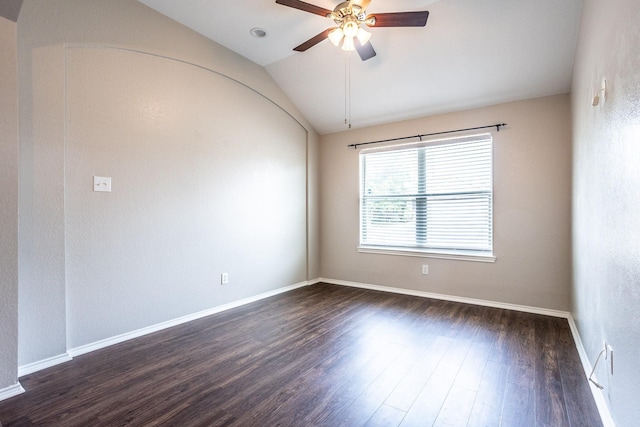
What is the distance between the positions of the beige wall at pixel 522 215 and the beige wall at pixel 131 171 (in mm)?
2206

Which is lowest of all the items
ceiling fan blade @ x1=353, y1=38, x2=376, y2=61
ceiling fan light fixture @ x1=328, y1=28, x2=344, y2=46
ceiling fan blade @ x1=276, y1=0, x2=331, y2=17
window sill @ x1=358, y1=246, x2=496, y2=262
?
window sill @ x1=358, y1=246, x2=496, y2=262

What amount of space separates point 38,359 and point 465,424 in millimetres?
2872

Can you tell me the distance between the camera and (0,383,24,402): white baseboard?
6.05 ft

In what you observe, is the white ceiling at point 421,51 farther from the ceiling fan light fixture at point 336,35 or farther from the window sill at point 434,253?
the window sill at point 434,253

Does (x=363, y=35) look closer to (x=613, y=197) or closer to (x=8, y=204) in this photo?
(x=613, y=197)

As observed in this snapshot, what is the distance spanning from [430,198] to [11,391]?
432 centimetres

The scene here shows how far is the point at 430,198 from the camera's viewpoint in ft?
13.6

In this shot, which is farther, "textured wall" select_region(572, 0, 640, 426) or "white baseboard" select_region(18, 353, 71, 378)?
"white baseboard" select_region(18, 353, 71, 378)

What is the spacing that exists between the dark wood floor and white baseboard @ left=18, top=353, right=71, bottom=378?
0.18ft

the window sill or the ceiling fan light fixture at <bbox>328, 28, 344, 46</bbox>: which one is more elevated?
the ceiling fan light fixture at <bbox>328, 28, 344, 46</bbox>

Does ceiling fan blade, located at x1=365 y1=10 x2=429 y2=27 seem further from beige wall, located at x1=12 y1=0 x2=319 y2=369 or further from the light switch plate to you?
the light switch plate

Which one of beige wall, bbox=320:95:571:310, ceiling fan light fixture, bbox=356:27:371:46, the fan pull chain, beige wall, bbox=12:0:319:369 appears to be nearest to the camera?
beige wall, bbox=12:0:319:369

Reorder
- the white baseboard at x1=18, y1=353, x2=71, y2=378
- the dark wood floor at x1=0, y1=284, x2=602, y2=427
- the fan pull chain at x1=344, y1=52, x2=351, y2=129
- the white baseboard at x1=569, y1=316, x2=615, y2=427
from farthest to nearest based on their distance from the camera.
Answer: the fan pull chain at x1=344, y1=52, x2=351, y2=129 → the white baseboard at x1=18, y1=353, x2=71, y2=378 → the dark wood floor at x1=0, y1=284, x2=602, y2=427 → the white baseboard at x1=569, y1=316, x2=615, y2=427

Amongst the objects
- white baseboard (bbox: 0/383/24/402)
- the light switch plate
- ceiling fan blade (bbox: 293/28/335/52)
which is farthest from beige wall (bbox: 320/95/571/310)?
white baseboard (bbox: 0/383/24/402)
